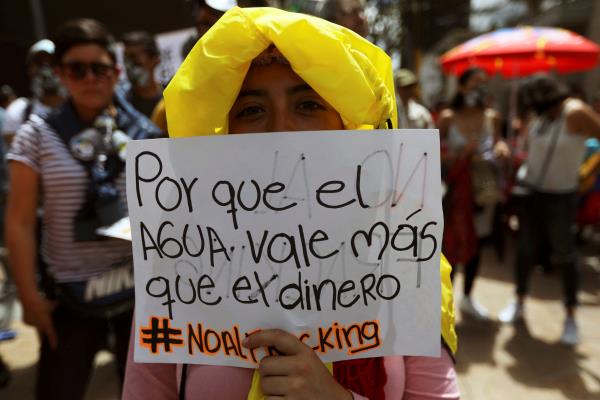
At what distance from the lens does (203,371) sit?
1.06m

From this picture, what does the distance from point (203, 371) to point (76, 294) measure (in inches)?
38.8

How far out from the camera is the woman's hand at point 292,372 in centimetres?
92

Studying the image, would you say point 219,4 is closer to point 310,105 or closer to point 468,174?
point 310,105

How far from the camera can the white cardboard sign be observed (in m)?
0.97

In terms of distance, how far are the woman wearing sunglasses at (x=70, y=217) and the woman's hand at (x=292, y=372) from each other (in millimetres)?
1114

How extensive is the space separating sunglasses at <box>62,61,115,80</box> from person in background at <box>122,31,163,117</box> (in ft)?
5.12

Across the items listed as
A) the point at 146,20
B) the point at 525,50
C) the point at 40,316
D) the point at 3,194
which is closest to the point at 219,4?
the point at 40,316

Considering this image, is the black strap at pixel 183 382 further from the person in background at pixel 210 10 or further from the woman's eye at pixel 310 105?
the person in background at pixel 210 10

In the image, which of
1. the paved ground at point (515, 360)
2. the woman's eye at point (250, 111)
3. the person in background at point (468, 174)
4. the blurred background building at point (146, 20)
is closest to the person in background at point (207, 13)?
the woman's eye at point (250, 111)

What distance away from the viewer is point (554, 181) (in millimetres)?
3795

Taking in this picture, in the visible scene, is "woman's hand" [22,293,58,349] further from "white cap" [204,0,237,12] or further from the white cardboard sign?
"white cap" [204,0,237,12]

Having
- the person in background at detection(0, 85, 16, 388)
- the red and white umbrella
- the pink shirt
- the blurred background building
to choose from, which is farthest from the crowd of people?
the blurred background building

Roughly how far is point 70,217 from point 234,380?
3.66 feet

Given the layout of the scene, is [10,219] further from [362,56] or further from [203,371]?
[362,56]
